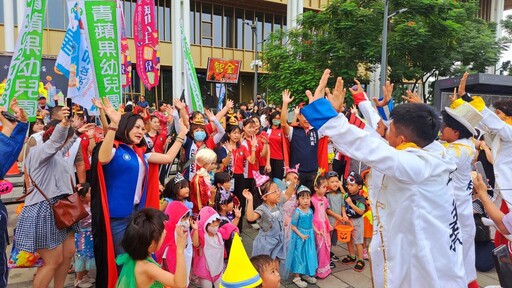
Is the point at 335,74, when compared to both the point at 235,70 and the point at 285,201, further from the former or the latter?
the point at 285,201

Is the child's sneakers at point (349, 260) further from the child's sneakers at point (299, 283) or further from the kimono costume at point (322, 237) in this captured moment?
the child's sneakers at point (299, 283)

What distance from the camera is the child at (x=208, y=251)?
12.3ft

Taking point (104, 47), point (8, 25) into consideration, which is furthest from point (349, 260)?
point (8, 25)

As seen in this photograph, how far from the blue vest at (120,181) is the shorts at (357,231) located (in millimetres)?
2808

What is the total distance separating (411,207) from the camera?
203 centimetres

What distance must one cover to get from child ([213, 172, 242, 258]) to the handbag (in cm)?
138

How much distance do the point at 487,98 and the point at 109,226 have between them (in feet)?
32.0

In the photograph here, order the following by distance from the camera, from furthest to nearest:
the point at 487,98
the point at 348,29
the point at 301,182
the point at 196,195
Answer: the point at 348,29, the point at 487,98, the point at 301,182, the point at 196,195

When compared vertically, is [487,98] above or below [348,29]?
below

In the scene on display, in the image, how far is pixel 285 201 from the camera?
14.7 ft

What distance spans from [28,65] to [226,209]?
97.1 inches

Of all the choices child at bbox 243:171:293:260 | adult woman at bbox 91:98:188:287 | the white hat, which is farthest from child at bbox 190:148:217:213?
the white hat

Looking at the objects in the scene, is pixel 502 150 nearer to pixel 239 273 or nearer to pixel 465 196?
pixel 465 196

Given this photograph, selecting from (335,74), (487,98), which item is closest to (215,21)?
(335,74)
